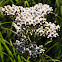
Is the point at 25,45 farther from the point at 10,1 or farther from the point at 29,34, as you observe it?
the point at 10,1

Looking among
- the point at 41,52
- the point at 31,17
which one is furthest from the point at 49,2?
the point at 41,52

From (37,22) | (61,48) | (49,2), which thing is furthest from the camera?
(49,2)

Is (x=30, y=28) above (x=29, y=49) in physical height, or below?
above

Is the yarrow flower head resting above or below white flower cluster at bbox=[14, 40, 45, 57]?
above

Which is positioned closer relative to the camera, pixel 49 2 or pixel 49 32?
pixel 49 32

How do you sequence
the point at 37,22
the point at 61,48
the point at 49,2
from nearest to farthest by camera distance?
the point at 37,22 → the point at 61,48 → the point at 49,2

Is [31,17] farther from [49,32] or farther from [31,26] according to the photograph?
[49,32]

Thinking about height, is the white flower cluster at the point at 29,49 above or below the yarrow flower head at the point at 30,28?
below

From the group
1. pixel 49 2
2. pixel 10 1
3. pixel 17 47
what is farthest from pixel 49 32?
pixel 10 1

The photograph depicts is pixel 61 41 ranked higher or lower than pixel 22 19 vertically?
lower

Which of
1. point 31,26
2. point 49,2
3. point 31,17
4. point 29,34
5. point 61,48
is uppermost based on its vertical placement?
point 49,2
